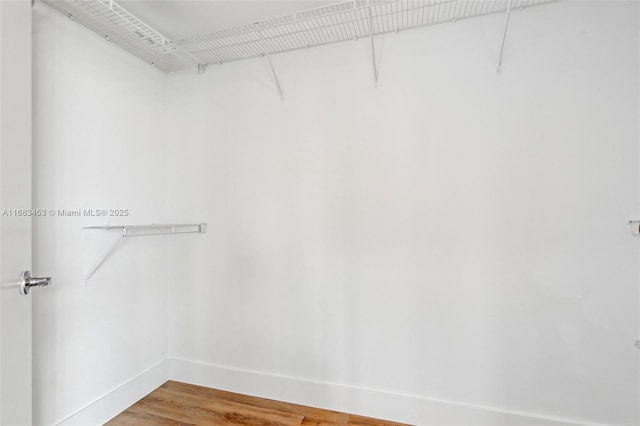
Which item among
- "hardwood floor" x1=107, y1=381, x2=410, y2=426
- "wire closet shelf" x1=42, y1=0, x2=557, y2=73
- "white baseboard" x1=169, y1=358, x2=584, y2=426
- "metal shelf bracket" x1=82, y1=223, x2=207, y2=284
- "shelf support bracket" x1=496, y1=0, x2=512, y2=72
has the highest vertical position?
"wire closet shelf" x1=42, y1=0, x2=557, y2=73

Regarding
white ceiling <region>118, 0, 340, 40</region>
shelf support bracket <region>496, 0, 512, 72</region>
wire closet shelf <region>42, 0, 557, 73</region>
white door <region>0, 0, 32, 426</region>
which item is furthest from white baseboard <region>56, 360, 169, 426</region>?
shelf support bracket <region>496, 0, 512, 72</region>

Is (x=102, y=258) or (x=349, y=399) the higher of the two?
(x=102, y=258)

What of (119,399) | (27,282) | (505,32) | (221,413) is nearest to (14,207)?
(27,282)

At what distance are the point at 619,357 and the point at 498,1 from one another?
6.68 ft

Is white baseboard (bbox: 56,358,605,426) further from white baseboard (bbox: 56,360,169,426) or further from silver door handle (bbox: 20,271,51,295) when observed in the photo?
silver door handle (bbox: 20,271,51,295)

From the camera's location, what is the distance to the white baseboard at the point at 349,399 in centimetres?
168

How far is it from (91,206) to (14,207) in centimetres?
58

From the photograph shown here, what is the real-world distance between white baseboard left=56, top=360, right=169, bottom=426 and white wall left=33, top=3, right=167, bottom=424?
22 millimetres

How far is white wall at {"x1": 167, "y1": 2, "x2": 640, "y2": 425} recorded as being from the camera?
1.56 meters

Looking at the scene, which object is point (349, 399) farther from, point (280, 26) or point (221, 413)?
point (280, 26)

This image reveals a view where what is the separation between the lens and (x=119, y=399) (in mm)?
1894

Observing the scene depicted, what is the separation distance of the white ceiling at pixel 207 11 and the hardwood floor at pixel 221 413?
254 cm

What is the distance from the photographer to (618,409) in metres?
1.52

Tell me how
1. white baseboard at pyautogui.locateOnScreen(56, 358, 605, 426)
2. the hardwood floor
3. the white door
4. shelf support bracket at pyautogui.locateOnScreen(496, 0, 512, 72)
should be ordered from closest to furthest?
the white door, shelf support bracket at pyautogui.locateOnScreen(496, 0, 512, 72), white baseboard at pyautogui.locateOnScreen(56, 358, 605, 426), the hardwood floor
